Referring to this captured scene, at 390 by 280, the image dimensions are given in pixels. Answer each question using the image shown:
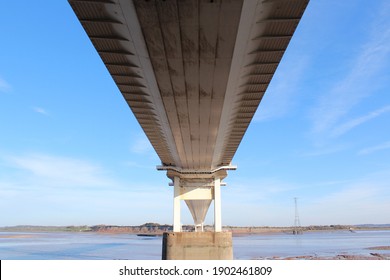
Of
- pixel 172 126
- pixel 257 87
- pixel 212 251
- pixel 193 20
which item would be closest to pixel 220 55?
pixel 193 20

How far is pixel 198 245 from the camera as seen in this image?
82.3 ft

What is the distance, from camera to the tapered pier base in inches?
980

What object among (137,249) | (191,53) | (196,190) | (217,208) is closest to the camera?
(191,53)

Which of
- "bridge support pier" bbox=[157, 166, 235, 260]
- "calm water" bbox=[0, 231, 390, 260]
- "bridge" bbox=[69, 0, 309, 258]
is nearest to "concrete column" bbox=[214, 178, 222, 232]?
"bridge support pier" bbox=[157, 166, 235, 260]

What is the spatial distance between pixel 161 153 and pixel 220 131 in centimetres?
693

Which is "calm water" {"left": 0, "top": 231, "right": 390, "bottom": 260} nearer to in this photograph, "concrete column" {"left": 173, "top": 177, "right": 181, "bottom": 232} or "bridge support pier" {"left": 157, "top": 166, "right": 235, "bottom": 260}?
"bridge support pier" {"left": 157, "top": 166, "right": 235, "bottom": 260}

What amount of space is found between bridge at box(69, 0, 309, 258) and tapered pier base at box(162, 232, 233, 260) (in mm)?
9875

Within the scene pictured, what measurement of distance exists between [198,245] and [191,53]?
17964mm

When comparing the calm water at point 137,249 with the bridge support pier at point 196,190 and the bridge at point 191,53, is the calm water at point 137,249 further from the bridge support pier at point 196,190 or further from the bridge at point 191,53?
the bridge at point 191,53

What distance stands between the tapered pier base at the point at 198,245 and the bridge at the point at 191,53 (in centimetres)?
987

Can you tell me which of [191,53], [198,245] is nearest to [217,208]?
[198,245]

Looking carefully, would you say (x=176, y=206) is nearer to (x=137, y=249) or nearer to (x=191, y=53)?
(x=191, y=53)
